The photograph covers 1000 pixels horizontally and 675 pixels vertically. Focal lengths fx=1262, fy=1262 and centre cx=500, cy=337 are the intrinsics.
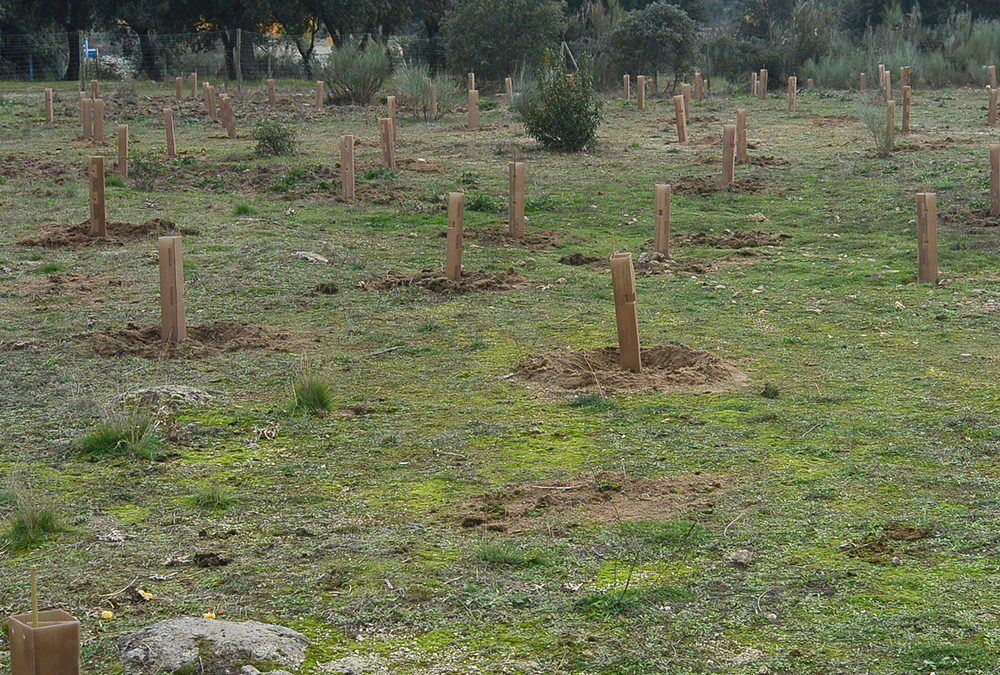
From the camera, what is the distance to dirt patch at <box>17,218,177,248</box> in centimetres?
1288

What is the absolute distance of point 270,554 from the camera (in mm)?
4988

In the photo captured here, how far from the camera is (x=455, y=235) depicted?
1066 cm

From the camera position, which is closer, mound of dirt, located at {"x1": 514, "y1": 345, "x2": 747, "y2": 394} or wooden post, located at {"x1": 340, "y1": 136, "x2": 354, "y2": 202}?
mound of dirt, located at {"x1": 514, "y1": 345, "x2": 747, "y2": 394}

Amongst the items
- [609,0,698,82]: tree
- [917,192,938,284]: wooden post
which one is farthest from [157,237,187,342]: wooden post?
[609,0,698,82]: tree

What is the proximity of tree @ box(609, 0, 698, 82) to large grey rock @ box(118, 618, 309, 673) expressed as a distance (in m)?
31.3

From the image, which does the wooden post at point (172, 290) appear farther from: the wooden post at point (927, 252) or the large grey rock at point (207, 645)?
the wooden post at point (927, 252)

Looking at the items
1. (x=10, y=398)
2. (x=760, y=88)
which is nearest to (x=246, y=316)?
(x=10, y=398)

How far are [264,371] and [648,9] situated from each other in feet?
93.2

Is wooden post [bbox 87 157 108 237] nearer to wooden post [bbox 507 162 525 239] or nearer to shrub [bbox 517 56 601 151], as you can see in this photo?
wooden post [bbox 507 162 525 239]

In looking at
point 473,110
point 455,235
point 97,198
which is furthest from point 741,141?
Result: point 97,198

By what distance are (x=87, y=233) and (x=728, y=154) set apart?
773cm

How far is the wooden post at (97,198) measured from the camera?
12.7 meters

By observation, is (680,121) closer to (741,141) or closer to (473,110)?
(741,141)

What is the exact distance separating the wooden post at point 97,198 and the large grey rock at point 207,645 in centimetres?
928
